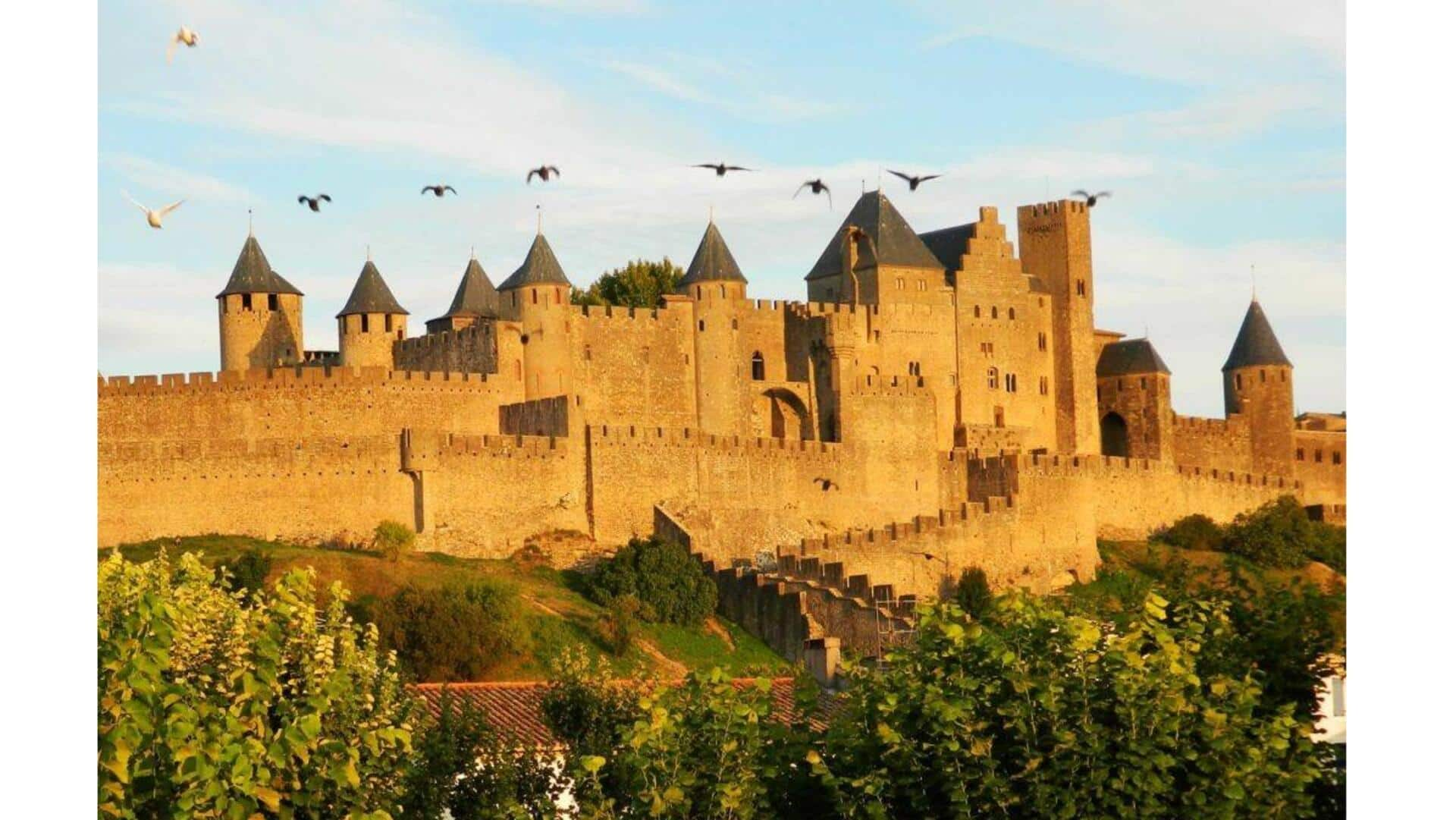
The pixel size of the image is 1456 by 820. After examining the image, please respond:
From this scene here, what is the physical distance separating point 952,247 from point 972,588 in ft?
51.2

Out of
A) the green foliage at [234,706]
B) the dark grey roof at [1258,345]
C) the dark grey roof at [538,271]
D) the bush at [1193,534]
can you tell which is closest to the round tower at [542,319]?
the dark grey roof at [538,271]

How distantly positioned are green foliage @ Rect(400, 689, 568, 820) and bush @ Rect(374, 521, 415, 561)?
25.5m

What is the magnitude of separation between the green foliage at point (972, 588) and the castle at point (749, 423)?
299mm

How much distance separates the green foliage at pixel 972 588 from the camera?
168ft

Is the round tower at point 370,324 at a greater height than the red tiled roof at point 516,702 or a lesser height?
greater

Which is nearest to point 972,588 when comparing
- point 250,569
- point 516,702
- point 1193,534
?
point 1193,534

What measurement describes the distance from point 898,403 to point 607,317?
7037mm

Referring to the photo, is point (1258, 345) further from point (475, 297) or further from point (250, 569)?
point (250, 569)

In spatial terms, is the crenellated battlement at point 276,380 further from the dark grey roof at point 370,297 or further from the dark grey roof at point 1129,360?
the dark grey roof at point 1129,360

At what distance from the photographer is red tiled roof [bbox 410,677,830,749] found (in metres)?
28.2

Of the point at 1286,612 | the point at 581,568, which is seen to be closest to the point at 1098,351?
the point at 581,568

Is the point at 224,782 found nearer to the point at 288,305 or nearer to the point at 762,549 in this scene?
the point at 762,549

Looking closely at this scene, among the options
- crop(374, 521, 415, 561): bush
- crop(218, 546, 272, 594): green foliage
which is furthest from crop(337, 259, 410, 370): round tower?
crop(218, 546, 272, 594): green foliage

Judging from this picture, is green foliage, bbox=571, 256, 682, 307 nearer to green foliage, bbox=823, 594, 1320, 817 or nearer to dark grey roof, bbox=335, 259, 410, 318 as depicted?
dark grey roof, bbox=335, 259, 410, 318
